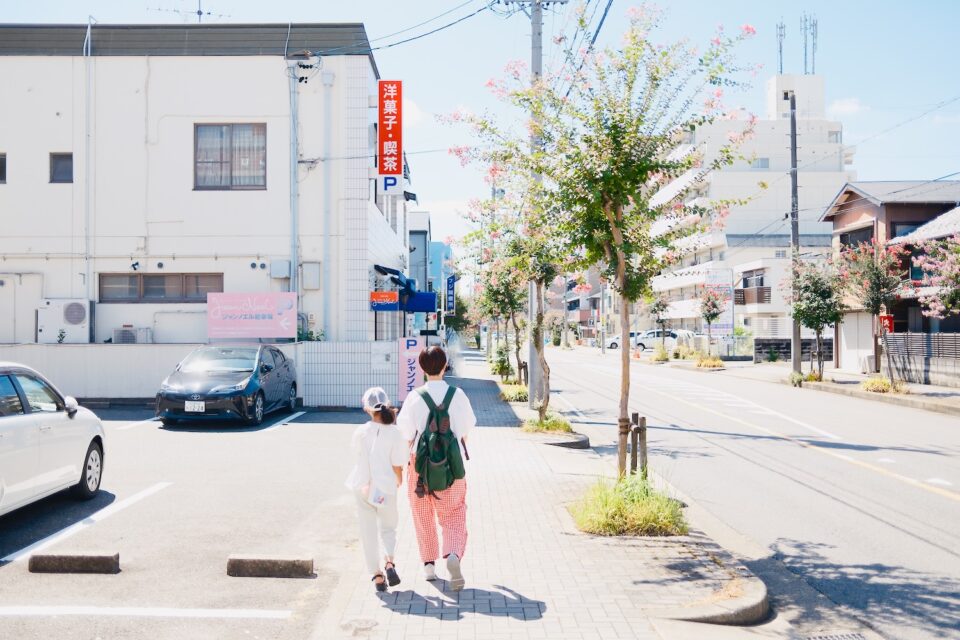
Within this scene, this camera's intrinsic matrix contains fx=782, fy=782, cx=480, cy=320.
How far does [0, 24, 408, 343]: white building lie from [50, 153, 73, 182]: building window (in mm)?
35

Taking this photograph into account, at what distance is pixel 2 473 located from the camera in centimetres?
619

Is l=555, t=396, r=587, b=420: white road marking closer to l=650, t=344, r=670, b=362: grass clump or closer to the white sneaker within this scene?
the white sneaker

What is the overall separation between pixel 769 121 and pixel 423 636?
61.6 m

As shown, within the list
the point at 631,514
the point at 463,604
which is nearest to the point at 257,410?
the point at 631,514

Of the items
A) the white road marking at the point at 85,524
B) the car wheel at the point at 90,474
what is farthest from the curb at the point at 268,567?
the car wheel at the point at 90,474

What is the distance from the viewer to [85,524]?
7.16 m

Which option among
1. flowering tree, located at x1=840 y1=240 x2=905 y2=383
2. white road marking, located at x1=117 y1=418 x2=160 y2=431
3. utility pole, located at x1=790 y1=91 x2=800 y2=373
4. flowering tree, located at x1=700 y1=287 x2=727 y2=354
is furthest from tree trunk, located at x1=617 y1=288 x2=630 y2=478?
flowering tree, located at x1=700 y1=287 x2=727 y2=354

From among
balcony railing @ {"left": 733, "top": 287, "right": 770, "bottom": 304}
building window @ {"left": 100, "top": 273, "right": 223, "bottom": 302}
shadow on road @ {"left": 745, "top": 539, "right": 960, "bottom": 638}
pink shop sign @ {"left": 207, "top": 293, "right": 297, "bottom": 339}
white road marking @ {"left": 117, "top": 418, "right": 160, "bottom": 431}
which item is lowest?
shadow on road @ {"left": 745, "top": 539, "right": 960, "bottom": 638}

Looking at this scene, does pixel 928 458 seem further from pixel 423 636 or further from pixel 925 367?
pixel 925 367

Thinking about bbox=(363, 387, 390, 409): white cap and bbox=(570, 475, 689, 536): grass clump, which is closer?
bbox=(363, 387, 390, 409): white cap

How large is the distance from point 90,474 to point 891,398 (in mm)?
20350

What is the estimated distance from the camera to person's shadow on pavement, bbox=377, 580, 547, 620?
4828 millimetres

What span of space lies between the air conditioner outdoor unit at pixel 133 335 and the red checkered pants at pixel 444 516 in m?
15.0

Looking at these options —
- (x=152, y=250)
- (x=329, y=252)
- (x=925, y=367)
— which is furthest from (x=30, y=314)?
(x=925, y=367)
